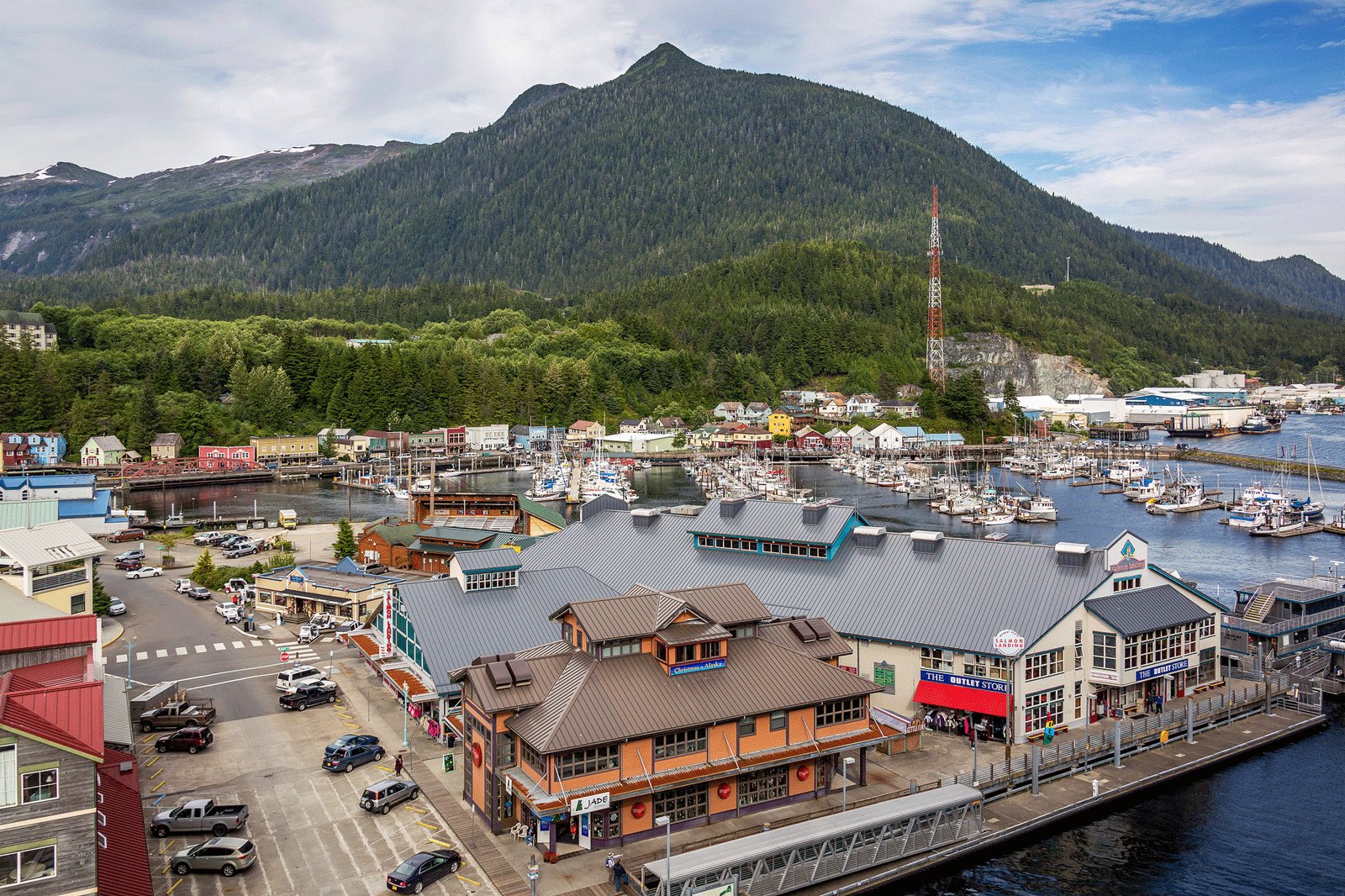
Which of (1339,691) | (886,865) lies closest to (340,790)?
(886,865)

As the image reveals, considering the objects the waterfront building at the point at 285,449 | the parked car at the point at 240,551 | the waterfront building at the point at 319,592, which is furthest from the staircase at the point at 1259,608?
the waterfront building at the point at 285,449

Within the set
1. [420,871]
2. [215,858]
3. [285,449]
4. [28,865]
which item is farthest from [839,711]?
[285,449]

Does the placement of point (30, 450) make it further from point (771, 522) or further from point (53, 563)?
point (771, 522)

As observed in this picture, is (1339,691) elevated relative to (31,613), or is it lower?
lower

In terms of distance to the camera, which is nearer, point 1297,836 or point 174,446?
point 1297,836

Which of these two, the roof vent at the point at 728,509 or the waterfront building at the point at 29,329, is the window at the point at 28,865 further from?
the waterfront building at the point at 29,329

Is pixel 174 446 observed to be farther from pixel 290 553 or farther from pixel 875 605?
pixel 875 605

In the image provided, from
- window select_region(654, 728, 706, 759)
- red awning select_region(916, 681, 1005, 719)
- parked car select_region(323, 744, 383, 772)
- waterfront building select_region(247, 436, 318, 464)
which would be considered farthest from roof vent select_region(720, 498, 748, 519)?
waterfront building select_region(247, 436, 318, 464)
